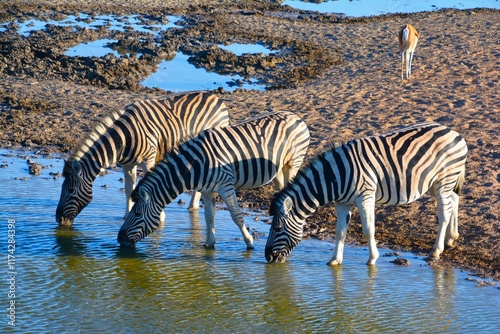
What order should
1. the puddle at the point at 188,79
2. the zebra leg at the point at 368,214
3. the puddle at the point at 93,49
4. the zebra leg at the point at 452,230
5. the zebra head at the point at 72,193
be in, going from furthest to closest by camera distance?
the puddle at the point at 93,49
the puddle at the point at 188,79
the zebra head at the point at 72,193
the zebra leg at the point at 452,230
the zebra leg at the point at 368,214

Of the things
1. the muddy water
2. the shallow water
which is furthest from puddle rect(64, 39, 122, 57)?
the muddy water

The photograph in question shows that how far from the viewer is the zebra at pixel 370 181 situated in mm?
7906

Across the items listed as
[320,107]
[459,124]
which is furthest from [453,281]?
[320,107]

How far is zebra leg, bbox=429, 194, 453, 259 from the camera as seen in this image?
8367 mm

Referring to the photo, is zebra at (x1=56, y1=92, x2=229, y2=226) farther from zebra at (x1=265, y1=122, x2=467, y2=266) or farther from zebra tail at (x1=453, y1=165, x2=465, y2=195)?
zebra tail at (x1=453, y1=165, x2=465, y2=195)

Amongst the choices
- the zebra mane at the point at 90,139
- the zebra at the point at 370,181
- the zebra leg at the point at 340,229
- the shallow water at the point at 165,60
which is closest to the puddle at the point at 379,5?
the shallow water at the point at 165,60

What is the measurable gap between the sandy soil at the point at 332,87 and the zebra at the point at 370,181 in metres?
0.88

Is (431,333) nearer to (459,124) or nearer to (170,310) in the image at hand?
(170,310)

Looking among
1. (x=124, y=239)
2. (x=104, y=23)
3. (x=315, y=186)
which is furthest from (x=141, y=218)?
(x=104, y=23)

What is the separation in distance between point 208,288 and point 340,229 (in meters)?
1.50

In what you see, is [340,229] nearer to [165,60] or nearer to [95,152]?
[95,152]

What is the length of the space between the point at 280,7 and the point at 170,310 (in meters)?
20.9

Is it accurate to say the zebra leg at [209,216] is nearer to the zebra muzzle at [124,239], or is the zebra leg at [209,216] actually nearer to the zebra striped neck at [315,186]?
the zebra muzzle at [124,239]

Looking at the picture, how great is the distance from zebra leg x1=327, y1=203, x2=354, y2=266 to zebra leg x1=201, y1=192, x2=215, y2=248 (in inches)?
55.1
